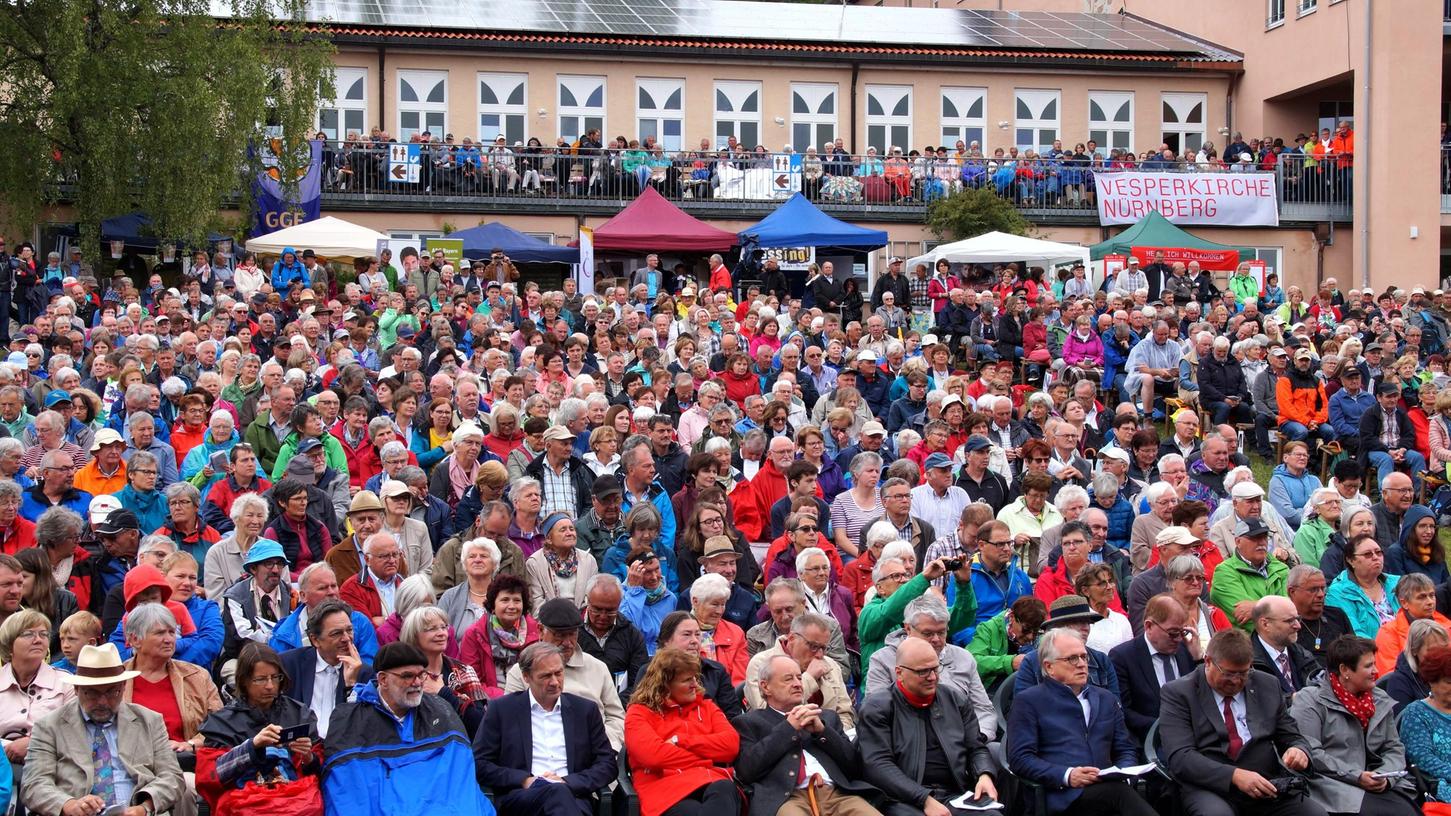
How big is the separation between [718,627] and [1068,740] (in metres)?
1.98

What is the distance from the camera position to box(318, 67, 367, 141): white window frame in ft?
92.9

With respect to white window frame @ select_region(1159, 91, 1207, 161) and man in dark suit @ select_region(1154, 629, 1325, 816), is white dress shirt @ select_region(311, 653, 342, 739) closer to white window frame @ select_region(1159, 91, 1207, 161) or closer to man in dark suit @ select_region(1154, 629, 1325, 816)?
man in dark suit @ select_region(1154, 629, 1325, 816)

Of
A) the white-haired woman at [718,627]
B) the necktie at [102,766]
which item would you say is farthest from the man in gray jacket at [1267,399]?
the necktie at [102,766]

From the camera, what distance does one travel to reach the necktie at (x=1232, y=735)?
307 inches

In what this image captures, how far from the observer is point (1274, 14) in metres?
29.7

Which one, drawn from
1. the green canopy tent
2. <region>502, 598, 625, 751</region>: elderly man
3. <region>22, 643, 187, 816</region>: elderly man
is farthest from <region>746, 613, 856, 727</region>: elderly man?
the green canopy tent

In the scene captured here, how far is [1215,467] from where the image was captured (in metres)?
12.2

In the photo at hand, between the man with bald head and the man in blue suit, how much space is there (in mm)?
1245

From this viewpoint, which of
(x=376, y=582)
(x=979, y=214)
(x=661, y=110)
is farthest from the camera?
(x=661, y=110)

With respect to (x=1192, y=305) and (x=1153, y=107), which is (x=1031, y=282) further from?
(x=1153, y=107)

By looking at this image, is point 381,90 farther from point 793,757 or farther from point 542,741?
point 793,757

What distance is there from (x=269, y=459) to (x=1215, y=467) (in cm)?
740

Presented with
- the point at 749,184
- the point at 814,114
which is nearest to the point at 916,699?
the point at 749,184

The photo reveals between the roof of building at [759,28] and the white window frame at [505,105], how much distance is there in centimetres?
76
